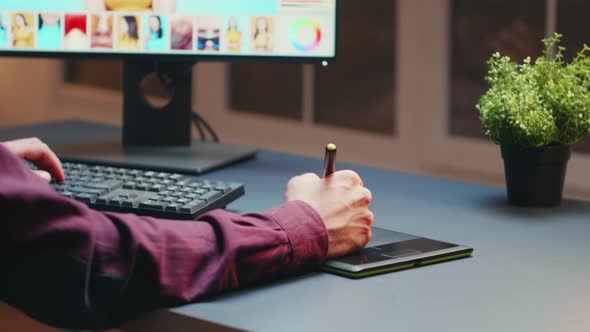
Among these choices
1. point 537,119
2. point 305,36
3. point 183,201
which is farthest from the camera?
point 305,36

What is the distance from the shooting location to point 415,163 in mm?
2832

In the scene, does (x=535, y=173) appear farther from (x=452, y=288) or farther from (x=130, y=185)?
(x=130, y=185)

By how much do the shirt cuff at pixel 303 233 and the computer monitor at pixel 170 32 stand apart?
48 centimetres

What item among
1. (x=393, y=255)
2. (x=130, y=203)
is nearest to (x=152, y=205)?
(x=130, y=203)

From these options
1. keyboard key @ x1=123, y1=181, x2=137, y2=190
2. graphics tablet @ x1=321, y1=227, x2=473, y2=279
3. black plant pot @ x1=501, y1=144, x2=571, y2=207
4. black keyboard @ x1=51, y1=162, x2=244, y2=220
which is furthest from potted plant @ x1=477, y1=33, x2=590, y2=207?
keyboard key @ x1=123, y1=181, x2=137, y2=190

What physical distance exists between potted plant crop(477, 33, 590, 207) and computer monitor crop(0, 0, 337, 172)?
32cm

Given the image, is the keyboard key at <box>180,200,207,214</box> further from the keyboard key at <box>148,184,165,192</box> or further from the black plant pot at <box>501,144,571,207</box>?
the black plant pot at <box>501,144,571,207</box>

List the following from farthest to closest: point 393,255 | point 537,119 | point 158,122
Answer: point 158,122
point 537,119
point 393,255

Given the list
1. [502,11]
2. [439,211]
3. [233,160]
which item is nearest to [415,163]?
[502,11]

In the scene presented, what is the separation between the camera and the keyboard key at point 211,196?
123 centimetres

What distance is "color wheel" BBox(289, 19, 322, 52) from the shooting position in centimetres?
157

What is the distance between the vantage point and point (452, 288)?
102 cm

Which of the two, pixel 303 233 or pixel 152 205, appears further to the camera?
pixel 152 205

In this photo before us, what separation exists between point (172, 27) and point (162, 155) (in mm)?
207
